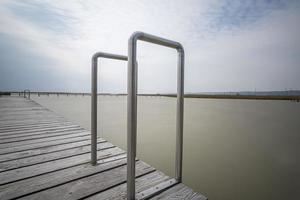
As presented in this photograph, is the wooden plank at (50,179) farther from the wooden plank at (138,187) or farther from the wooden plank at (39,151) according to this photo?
the wooden plank at (39,151)

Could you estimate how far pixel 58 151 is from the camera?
168 cm

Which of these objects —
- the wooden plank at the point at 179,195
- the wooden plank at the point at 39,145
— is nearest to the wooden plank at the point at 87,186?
the wooden plank at the point at 179,195

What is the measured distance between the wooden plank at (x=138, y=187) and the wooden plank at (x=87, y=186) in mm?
42

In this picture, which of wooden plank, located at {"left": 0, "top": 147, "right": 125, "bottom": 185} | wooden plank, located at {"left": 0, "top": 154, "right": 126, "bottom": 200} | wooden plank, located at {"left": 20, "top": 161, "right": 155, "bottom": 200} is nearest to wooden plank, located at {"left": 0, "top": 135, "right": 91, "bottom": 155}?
wooden plank, located at {"left": 0, "top": 147, "right": 125, "bottom": 185}

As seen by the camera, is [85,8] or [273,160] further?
[85,8]

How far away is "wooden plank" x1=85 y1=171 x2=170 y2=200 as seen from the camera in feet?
2.97

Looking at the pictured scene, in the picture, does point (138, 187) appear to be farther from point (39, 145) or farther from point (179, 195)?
point (39, 145)

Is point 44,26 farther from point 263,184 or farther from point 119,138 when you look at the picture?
point 263,184

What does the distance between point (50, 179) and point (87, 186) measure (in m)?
0.33

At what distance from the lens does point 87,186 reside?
3.30 feet

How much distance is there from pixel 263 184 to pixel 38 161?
275cm

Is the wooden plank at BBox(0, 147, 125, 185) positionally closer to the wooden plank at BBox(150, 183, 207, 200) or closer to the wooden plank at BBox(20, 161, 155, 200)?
the wooden plank at BBox(20, 161, 155, 200)

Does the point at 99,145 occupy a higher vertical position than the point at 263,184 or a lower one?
higher

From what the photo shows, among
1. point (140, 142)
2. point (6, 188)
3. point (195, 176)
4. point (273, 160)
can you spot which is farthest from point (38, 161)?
point (273, 160)
